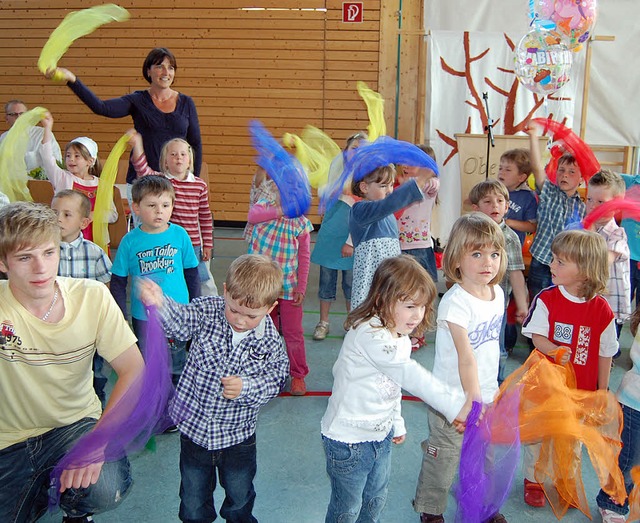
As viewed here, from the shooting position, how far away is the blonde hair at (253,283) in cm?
197

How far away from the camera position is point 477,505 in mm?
2064

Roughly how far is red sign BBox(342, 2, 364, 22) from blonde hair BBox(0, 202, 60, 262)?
24.9ft

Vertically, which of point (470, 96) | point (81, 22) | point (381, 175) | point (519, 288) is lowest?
point (519, 288)

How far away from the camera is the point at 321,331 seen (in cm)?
465

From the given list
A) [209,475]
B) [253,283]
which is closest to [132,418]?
[209,475]

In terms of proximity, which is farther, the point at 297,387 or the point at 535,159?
the point at 535,159

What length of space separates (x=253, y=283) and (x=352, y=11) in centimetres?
768

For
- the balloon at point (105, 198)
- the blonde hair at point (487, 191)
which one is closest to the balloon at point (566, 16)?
the blonde hair at point (487, 191)

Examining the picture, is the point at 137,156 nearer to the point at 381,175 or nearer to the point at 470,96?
the point at 381,175

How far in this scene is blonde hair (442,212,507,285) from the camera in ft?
7.57

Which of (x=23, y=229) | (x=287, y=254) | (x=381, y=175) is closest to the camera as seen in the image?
(x=23, y=229)

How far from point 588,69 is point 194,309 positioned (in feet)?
23.9

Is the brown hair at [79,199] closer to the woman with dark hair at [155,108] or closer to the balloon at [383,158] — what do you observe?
the woman with dark hair at [155,108]

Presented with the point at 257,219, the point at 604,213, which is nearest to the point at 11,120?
the point at 257,219
